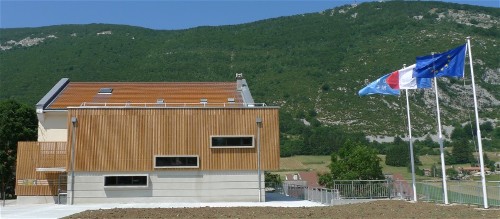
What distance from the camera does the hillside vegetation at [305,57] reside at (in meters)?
91.5

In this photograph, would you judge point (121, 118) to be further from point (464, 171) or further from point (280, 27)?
point (280, 27)

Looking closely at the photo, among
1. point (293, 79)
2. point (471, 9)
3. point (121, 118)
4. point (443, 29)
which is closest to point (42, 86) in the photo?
point (293, 79)

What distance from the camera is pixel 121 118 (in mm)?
32188

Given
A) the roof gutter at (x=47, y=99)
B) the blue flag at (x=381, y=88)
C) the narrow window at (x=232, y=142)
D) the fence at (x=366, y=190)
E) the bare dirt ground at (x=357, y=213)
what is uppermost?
the roof gutter at (x=47, y=99)

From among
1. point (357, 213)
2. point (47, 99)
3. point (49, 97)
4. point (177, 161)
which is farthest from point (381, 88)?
point (49, 97)

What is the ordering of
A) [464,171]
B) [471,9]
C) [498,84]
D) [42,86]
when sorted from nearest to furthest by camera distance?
1. [464,171]
2. [42,86]
3. [498,84]
4. [471,9]

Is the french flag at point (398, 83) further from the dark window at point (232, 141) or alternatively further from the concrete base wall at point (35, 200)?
the concrete base wall at point (35, 200)

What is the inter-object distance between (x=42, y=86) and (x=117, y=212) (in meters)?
70.6

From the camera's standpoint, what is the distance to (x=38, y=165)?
3425 centimetres

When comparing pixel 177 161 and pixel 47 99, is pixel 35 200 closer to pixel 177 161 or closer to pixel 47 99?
pixel 47 99

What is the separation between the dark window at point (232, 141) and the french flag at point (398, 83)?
775cm

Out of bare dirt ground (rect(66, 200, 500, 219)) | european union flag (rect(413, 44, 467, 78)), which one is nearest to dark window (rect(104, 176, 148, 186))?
bare dirt ground (rect(66, 200, 500, 219))

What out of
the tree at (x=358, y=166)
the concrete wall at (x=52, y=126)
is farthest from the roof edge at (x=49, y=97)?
the tree at (x=358, y=166)

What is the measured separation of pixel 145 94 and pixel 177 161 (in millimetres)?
12543
